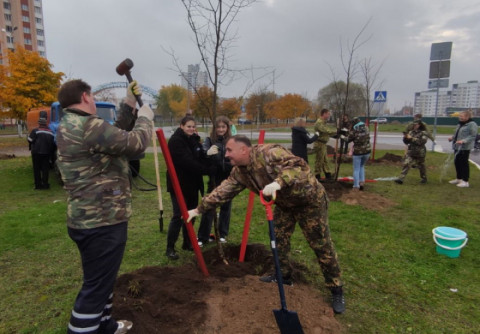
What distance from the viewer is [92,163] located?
2.04 meters

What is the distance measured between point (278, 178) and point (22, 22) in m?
72.9

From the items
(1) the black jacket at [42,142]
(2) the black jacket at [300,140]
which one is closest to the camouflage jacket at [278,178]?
(2) the black jacket at [300,140]

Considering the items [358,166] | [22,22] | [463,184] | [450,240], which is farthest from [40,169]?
[22,22]

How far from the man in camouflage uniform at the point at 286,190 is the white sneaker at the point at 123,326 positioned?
105 cm

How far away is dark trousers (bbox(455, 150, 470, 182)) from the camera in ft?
26.6

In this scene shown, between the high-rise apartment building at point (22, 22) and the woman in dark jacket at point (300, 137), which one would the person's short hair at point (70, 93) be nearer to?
the woman in dark jacket at point (300, 137)

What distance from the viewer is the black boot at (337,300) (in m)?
2.98

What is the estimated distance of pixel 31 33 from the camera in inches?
2308

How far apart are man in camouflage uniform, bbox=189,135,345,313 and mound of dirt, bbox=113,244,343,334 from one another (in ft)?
1.23

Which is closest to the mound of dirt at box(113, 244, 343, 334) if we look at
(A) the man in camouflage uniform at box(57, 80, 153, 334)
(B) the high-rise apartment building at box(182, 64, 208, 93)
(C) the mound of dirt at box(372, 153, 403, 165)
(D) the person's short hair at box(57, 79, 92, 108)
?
(A) the man in camouflage uniform at box(57, 80, 153, 334)

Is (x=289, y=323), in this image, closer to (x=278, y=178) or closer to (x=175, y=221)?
(x=278, y=178)

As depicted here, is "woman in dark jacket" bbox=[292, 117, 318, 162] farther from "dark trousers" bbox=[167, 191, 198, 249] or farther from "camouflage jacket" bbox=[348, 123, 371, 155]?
"dark trousers" bbox=[167, 191, 198, 249]

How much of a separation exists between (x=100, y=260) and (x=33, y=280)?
2170 millimetres

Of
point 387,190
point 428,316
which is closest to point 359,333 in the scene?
point 428,316
